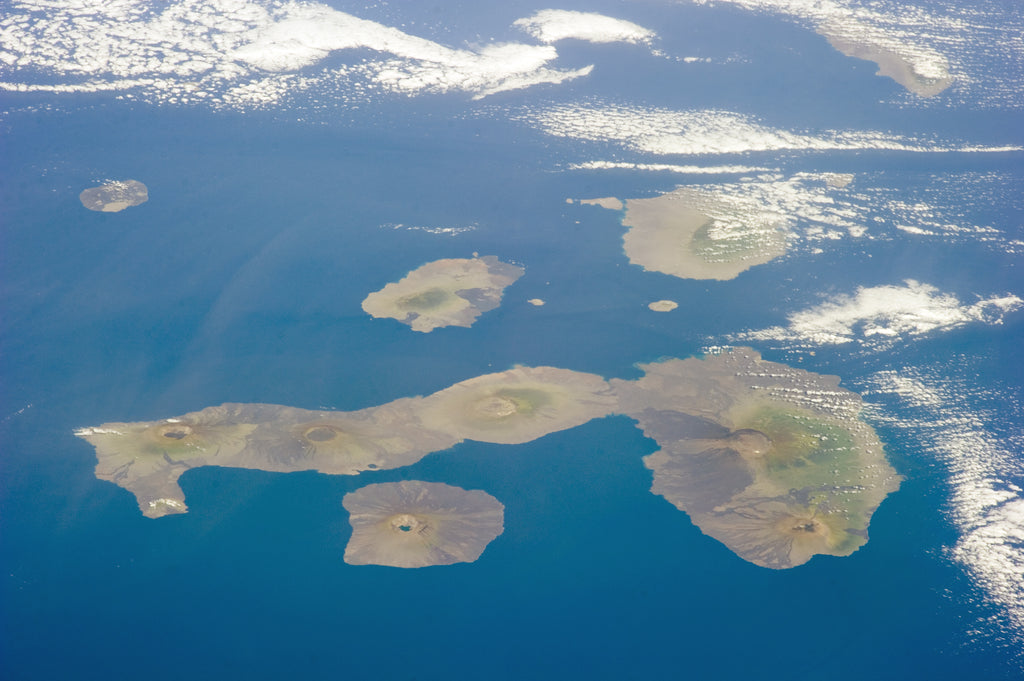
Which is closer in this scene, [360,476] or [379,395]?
[360,476]

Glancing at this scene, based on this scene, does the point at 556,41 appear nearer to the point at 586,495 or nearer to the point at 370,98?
the point at 370,98

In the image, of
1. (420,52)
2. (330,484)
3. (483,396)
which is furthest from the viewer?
(420,52)

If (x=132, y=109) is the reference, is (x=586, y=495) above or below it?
below

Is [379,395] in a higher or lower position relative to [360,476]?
higher

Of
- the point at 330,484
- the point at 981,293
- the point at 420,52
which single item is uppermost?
the point at 420,52

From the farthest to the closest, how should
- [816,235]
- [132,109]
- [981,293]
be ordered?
[132,109]
[816,235]
[981,293]

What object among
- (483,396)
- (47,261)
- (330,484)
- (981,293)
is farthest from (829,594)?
(47,261)

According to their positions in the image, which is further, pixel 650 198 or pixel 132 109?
pixel 132 109
